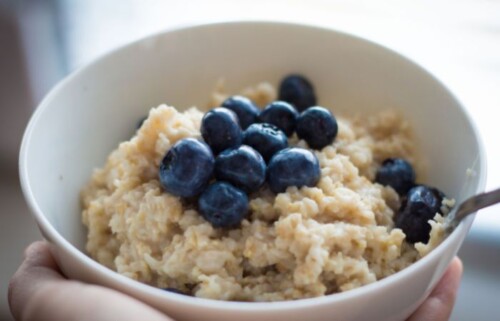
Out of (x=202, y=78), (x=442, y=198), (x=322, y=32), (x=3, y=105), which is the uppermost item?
(x=322, y=32)

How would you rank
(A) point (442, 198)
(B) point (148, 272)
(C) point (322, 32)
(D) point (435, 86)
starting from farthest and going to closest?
(C) point (322, 32)
(D) point (435, 86)
(A) point (442, 198)
(B) point (148, 272)

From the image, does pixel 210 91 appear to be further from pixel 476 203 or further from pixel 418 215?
pixel 476 203

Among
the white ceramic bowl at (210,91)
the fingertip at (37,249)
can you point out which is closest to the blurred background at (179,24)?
the white ceramic bowl at (210,91)

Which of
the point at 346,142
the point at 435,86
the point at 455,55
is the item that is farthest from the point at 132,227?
the point at 455,55

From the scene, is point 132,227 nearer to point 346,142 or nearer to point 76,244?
point 76,244

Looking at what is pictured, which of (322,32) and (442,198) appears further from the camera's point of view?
(322,32)

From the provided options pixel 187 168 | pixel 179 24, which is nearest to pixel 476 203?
pixel 187 168
